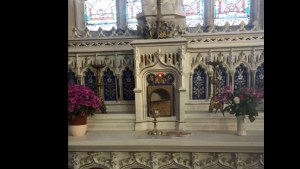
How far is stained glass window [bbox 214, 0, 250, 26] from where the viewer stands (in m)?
2.96

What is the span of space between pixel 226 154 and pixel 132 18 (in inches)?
79.4

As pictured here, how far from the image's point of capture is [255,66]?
2.29 m

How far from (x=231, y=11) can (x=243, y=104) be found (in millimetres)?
1554

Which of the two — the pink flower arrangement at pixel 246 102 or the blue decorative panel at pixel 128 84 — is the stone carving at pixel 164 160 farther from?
the blue decorative panel at pixel 128 84

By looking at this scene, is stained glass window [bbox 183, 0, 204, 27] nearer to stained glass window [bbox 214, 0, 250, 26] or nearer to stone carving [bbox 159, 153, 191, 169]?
stained glass window [bbox 214, 0, 250, 26]

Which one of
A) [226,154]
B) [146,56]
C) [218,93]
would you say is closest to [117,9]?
[146,56]

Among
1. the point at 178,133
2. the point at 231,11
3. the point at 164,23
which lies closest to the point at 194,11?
the point at 231,11

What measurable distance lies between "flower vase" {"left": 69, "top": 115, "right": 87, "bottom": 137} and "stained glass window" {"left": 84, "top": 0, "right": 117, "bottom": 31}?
4.73 ft

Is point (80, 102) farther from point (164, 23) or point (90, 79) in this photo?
point (164, 23)

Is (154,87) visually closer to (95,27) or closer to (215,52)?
(215,52)

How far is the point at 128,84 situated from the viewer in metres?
2.47

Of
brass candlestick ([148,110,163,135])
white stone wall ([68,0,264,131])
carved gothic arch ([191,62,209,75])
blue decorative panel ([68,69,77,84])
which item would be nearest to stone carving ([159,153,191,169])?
brass candlestick ([148,110,163,135])

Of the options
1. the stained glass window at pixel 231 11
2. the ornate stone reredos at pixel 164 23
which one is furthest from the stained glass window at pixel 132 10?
the stained glass window at pixel 231 11
